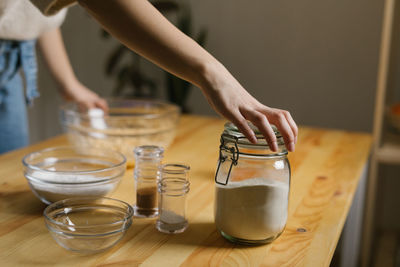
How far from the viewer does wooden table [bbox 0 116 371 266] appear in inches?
28.0

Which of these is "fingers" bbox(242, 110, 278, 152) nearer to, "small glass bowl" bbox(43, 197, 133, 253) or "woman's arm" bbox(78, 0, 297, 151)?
"woman's arm" bbox(78, 0, 297, 151)

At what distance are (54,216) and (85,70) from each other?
2.34 metres

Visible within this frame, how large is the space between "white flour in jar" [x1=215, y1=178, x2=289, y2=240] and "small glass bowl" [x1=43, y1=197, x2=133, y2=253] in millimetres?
153

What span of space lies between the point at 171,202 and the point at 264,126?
0.22 meters

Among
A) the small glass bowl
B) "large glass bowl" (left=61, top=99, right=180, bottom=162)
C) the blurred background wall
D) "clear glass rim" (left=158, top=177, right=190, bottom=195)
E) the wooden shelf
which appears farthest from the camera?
the blurred background wall

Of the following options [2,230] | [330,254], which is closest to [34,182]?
[2,230]

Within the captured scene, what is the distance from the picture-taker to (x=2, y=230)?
79 centimetres

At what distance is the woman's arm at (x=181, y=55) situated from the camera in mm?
728

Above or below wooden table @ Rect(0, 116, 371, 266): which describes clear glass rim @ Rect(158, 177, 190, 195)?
above

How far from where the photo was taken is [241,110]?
0.73 meters

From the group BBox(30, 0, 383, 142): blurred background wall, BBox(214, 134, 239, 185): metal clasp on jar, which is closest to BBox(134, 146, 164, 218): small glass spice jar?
BBox(214, 134, 239, 185): metal clasp on jar

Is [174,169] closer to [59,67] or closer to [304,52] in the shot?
[59,67]

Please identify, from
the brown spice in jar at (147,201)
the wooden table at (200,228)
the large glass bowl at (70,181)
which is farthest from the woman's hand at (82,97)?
the brown spice in jar at (147,201)

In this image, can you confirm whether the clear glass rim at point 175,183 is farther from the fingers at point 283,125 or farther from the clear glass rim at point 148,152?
the fingers at point 283,125
